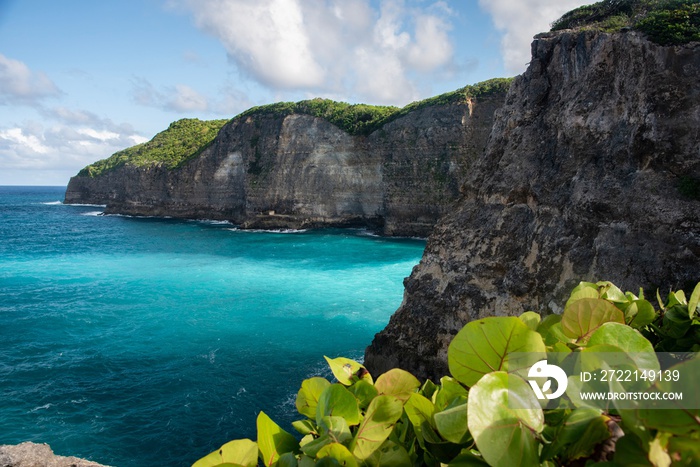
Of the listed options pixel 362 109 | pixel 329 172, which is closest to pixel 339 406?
pixel 329 172

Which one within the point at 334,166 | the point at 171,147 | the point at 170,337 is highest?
the point at 171,147

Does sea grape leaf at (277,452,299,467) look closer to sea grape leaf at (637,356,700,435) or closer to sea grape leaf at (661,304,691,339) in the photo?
sea grape leaf at (637,356,700,435)

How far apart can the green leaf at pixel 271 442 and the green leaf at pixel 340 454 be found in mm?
265

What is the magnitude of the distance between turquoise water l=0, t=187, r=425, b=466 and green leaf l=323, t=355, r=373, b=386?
1059 centimetres

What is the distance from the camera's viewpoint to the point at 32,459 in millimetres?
6312

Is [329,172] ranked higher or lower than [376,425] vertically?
higher

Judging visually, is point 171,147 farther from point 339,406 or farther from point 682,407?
point 682,407

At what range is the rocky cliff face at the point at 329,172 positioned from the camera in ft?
147

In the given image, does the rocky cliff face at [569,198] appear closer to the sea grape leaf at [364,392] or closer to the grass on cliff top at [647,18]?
the grass on cliff top at [647,18]

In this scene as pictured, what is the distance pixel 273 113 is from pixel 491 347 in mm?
57876

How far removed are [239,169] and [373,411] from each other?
60.3m

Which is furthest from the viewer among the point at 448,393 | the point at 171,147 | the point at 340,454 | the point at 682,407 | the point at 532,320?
the point at 171,147

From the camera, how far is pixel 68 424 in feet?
40.8

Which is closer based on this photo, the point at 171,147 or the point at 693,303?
the point at 693,303
